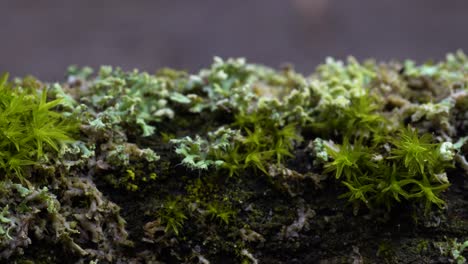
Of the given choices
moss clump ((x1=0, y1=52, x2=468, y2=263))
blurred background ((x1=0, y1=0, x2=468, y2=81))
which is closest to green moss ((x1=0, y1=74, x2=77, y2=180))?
moss clump ((x1=0, y1=52, x2=468, y2=263))

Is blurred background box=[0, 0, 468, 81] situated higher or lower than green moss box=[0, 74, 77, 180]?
higher

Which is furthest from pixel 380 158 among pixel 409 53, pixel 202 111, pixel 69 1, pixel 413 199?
pixel 69 1

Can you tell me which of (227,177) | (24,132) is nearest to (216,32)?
(227,177)

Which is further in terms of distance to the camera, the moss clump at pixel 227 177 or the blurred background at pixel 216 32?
the blurred background at pixel 216 32

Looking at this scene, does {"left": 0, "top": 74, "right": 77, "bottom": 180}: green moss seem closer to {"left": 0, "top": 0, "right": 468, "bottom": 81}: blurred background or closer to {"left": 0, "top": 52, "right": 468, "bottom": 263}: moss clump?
{"left": 0, "top": 52, "right": 468, "bottom": 263}: moss clump

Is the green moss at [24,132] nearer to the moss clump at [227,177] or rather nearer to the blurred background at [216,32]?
the moss clump at [227,177]

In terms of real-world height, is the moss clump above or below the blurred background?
below

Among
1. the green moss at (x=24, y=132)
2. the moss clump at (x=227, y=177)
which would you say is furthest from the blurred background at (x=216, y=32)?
the green moss at (x=24, y=132)

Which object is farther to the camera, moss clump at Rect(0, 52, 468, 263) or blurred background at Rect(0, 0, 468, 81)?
blurred background at Rect(0, 0, 468, 81)

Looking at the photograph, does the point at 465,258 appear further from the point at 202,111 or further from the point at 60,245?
the point at 60,245
